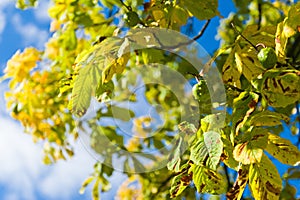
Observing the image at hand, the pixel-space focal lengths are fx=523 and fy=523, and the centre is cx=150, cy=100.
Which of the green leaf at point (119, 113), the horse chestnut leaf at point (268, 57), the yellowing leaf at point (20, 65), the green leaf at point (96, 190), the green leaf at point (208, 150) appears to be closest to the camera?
the green leaf at point (208, 150)

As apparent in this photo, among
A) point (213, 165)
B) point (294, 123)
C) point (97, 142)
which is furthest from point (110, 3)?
point (294, 123)

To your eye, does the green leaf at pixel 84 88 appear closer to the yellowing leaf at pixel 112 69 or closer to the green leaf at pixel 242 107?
the yellowing leaf at pixel 112 69

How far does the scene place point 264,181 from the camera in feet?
3.03

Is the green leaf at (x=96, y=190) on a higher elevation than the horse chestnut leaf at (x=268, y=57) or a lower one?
higher

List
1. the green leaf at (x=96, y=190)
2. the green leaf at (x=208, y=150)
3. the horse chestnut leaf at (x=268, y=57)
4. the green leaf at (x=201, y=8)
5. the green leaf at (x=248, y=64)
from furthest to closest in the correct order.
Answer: the green leaf at (x=96, y=190)
the green leaf at (x=201, y=8)
the green leaf at (x=248, y=64)
the horse chestnut leaf at (x=268, y=57)
the green leaf at (x=208, y=150)

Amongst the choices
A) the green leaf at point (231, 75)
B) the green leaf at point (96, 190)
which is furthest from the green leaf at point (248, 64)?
the green leaf at point (96, 190)

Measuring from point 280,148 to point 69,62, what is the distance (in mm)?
1440

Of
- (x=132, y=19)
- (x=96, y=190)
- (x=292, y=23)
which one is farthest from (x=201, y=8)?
(x=96, y=190)

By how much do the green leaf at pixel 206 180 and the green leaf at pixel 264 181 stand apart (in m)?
0.07

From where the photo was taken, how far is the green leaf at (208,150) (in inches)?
35.3

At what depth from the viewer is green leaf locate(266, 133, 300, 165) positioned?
987 millimetres

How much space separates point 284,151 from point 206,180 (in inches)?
6.2

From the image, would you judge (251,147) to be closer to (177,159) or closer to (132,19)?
(177,159)

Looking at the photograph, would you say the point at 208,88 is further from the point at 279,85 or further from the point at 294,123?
the point at 294,123
